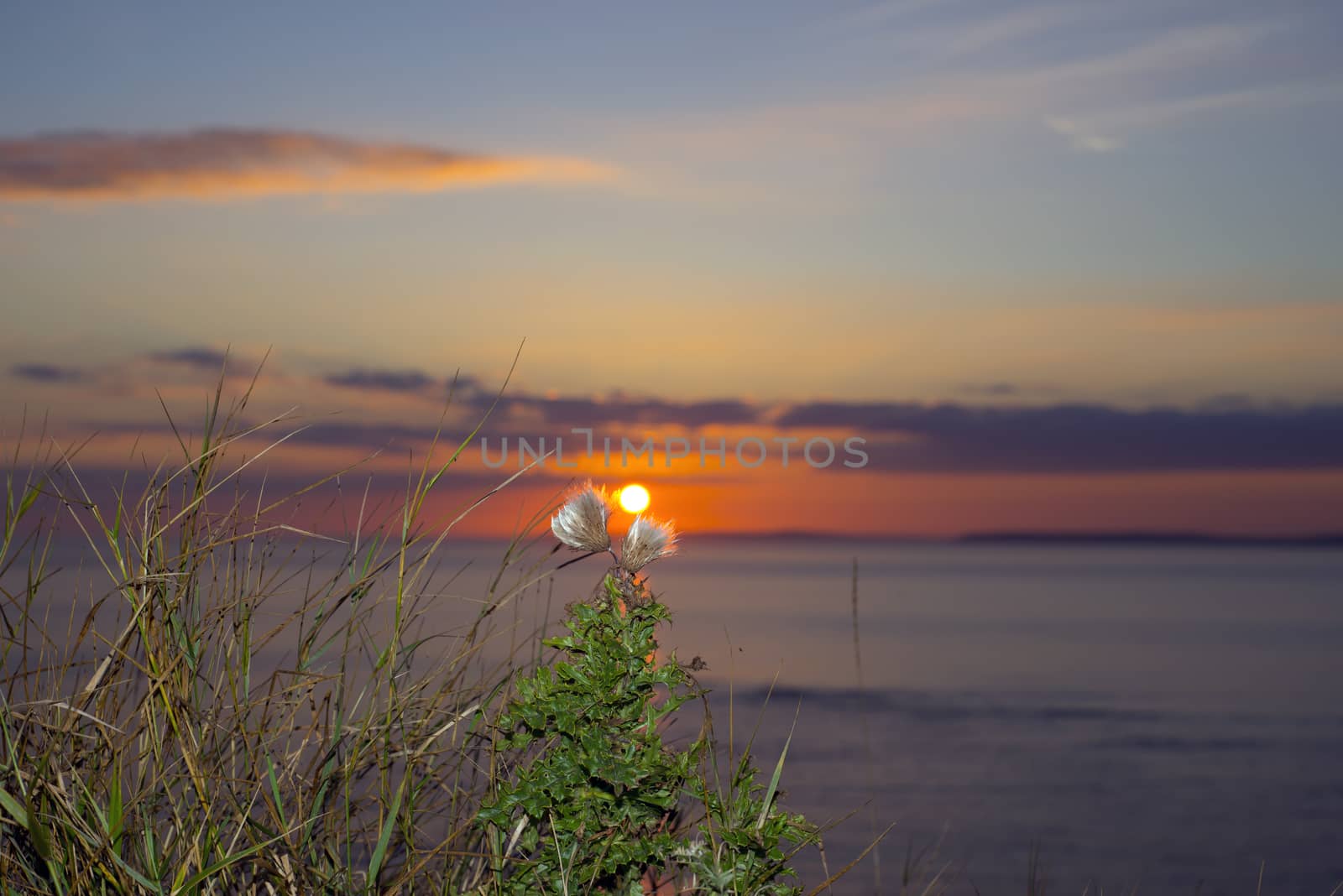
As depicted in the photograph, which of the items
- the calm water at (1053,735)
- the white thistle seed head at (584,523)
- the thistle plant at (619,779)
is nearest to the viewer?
the thistle plant at (619,779)

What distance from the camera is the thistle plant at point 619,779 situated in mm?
3025

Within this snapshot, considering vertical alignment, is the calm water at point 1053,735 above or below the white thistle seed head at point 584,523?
below

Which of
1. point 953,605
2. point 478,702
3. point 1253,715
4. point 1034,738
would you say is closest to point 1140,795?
point 1034,738

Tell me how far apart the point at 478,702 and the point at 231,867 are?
2.69 ft

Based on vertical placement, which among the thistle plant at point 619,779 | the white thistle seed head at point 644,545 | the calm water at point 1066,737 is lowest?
the calm water at point 1066,737

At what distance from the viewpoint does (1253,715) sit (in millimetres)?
19406

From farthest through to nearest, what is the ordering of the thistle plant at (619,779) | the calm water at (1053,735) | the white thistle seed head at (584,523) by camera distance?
the calm water at (1053,735), the white thistle seed head at (584,523), the thistle plant at (619,779)

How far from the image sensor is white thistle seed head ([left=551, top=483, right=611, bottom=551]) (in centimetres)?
329

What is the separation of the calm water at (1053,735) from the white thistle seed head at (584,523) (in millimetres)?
122

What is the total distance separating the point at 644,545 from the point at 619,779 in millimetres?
632

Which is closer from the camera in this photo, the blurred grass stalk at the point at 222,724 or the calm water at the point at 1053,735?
the blurred grass stalk at the point at 222,724

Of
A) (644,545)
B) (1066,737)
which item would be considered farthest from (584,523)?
(1066,737)

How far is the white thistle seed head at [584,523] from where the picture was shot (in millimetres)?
3295

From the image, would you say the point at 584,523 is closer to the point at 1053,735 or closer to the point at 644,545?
the point at 644,545
